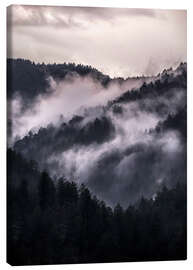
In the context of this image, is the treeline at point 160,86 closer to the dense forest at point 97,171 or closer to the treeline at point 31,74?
the dense forest at point 97,171

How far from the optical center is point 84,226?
35.8 feet

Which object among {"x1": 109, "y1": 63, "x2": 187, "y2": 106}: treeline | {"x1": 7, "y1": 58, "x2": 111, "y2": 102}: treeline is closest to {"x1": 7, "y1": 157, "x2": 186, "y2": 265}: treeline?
{"x1": 7, "y1": 58, "x2": 111, "y2": 102}: treeline

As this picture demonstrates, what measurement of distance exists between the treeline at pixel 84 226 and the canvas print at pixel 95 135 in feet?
0.04

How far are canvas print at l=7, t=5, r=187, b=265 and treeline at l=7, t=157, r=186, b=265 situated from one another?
1cm

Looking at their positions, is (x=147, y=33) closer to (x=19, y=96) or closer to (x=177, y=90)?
(x=177, y=90)

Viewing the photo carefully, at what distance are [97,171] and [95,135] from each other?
438mm

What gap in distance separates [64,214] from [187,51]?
2589mm

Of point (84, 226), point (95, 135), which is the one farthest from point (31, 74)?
point (84, 226)

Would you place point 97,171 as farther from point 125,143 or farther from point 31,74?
point 31,74

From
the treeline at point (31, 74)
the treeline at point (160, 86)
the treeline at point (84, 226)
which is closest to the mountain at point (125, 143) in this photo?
the treeline at point (160, 86)

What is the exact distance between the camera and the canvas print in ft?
35.2

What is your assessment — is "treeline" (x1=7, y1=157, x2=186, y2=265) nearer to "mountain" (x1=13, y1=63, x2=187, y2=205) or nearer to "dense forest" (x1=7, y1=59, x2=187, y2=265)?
"dense forest" (x1=7, y1=59, x2=187, y2=265)

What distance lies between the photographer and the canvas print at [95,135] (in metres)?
10.7
